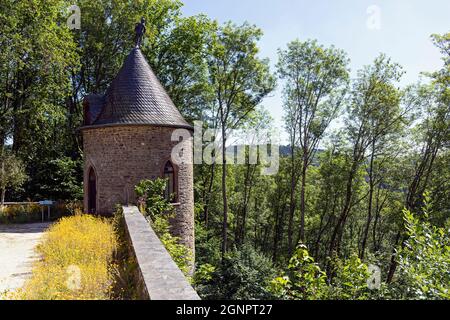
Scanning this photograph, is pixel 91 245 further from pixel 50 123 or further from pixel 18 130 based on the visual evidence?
pixel 50 123

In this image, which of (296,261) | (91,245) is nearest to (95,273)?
(91,245)

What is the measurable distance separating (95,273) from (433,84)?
20.4 meters

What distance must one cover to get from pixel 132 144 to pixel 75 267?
7.76 m

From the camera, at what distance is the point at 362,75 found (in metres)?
22.2

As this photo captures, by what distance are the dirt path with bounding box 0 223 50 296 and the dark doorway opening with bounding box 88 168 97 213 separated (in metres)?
2.00

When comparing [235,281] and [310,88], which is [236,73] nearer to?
[310,88]

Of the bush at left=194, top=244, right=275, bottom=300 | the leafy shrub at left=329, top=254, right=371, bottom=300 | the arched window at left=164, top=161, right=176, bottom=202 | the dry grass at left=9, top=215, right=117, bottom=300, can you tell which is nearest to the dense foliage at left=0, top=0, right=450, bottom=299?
the bush at left=194, top=244, right=275, bottom=300

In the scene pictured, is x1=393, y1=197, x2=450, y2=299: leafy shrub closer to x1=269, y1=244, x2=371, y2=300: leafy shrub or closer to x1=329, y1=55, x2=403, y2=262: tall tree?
x1=269, y1=244, x2=371, y2=300: leafy shrub

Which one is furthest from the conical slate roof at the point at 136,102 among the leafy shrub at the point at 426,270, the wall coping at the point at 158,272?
the leafy shrub at the point at 426,270

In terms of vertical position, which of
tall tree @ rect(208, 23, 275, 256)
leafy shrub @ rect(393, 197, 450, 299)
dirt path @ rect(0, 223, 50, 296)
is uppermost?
tall tree @ rect(208, 23, 275, 256)

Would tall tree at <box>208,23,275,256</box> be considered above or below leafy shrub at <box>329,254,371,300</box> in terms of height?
above

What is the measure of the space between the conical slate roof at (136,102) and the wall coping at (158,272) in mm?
7362

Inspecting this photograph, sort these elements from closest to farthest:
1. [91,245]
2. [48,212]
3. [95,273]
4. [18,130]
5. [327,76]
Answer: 1. [95,273]
2. [91,245]
3. [48,212]
4. [327,76]
5. [18,130]

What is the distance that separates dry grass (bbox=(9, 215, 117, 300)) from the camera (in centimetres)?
515
